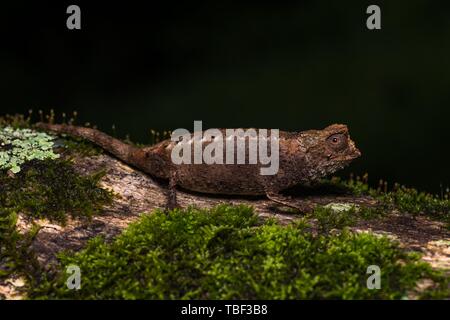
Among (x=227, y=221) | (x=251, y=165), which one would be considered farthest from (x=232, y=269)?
(x=251, y=165)

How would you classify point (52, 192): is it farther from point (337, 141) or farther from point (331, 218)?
Answer: point (337, 141)

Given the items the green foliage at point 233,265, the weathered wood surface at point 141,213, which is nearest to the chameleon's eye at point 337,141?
the weathered wood surface at point 141,213

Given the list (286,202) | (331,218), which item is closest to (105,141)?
(286,202)

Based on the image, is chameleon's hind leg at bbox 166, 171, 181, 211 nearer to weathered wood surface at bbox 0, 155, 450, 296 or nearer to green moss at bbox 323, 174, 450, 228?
weathered wood surface at bbox 0, 155, 450, 296

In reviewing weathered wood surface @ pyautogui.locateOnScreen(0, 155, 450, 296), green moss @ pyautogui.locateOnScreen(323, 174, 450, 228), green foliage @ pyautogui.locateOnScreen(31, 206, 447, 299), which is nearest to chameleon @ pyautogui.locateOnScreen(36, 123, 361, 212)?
weathered wood surface @ pyautogui.locateOnScreen(0, 155, 450, 296)

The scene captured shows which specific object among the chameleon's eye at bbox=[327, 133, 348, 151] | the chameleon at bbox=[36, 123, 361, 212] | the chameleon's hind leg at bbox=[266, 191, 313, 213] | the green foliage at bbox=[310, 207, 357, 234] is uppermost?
the chameleon's eye at bbox=[327, 133, 348, 151]
